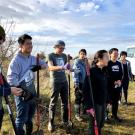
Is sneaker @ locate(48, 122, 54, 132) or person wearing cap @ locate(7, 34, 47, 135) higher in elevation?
person wearing cap @ locate(7, 34, 47, 135)

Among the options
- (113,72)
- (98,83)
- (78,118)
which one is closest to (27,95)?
(98,83)

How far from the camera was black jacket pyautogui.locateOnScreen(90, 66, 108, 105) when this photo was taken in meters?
5.75

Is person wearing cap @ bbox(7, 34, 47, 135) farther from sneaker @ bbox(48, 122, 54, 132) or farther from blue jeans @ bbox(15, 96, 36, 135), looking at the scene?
sneaker @ bbox(48, 122, 54, 132)

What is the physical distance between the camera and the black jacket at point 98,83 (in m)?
5.75

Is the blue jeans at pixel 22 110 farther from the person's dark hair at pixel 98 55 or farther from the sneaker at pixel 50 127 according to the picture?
the sneaker at pixel 50 127

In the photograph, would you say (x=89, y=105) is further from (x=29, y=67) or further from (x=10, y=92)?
(x=10, y=92)

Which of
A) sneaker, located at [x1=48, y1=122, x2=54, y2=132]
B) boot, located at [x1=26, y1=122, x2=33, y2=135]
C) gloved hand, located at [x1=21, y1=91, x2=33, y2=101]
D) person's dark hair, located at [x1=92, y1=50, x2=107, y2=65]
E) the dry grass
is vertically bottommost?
the dry grass

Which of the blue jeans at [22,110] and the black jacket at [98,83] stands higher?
the black jacket at [98,83]

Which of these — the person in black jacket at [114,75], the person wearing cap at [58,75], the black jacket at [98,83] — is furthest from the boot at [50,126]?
the black jacket at [98,83]

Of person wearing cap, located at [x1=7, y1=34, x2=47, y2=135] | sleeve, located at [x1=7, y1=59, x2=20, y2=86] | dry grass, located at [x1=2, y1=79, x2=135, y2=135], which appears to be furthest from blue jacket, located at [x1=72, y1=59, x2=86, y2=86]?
sleeve, located at [x1=7, y1=59, x2=20, y2=86]

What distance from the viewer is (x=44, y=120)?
8.05m

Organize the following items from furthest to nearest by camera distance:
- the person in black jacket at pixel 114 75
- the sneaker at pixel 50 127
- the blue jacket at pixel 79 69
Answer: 1. the blue jacket at pixel 79 69
2. the person in black jacket at pixel 114 75
3. the sneaker at pixel 50 127

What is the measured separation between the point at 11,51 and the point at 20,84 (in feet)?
14.1

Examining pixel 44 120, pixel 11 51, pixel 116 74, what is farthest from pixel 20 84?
pixel 11 51
